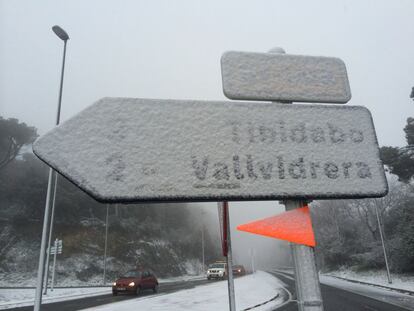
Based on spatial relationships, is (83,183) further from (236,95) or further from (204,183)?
(236,95)

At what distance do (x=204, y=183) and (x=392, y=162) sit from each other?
2597cm

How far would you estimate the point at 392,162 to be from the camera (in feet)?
76.7

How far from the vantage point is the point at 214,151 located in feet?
3.76

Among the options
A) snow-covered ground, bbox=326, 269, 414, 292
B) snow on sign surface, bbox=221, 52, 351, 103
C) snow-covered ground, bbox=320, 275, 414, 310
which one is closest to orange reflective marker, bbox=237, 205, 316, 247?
snow on sign surface, bbox=221, 52, 351, 103

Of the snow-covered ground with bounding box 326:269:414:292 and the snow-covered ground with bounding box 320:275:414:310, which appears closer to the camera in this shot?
the snow-covered ground with bounding box 320:275:414:310

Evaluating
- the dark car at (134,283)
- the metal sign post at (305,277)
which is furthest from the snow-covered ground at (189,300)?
the metal sign post at (305,277)

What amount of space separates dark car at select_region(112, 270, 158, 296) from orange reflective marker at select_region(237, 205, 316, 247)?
18418 mm

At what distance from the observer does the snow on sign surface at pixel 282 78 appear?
4.33ft

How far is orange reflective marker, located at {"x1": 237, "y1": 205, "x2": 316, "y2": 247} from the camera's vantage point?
1192 millimetres

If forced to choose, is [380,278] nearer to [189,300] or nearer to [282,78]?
[189,300]

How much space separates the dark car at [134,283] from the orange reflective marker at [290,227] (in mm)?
18418

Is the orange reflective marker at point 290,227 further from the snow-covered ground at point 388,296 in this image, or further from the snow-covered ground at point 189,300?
the snow-covered ground at point 388,296

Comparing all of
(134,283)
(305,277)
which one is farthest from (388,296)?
(305,277)

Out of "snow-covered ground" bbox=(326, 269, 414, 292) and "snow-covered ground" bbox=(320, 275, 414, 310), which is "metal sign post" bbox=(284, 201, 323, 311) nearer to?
"snow-covered ground" bbox=(320, 275, 414, 310)
